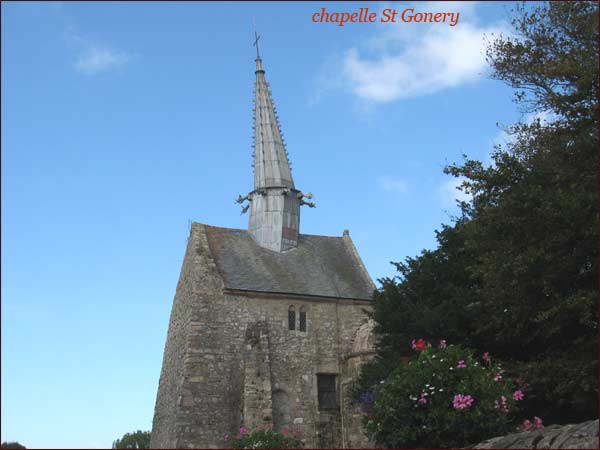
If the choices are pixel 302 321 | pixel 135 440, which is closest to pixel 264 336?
pixel 302 321

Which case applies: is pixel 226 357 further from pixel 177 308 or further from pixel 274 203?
pixel 274 203

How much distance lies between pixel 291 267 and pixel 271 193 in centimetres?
377

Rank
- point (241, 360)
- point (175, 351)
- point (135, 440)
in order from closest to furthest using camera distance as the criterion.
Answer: point (241, 360), point (175, 351), point (135, 440)

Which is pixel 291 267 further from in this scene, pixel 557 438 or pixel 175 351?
pixel 557 438

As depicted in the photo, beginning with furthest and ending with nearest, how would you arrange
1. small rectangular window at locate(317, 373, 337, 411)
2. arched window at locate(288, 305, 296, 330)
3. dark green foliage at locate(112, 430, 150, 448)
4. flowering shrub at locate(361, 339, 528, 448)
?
dark green foliage at locate(112, 430, 150, 448), arched window at locate(288, 305, 296, 330), small rectangular window at locate(317, 373, 337, 411), flowering shrub at locate(361, 339, 528, 448)

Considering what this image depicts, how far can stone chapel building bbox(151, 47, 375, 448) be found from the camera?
27.9 meters

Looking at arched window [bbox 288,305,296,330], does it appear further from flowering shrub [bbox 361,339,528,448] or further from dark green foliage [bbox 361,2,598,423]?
flowering shrub [bbox 361,339,528,448]

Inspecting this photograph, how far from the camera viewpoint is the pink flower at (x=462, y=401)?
49.8 feet

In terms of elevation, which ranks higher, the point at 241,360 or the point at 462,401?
the point at 241,360

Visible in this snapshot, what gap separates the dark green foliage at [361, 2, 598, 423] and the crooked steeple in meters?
11.9

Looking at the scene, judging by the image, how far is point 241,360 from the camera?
2905 centimetres

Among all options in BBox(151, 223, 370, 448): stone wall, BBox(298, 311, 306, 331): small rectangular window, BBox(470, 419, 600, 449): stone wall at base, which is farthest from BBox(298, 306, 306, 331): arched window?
BBox(470, 419, 600, 449): stone wall at base

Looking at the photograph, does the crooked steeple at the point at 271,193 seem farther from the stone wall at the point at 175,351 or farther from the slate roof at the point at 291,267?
the stone wall at the point at 175,351

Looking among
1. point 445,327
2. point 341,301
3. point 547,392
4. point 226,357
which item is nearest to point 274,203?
point 341,301
